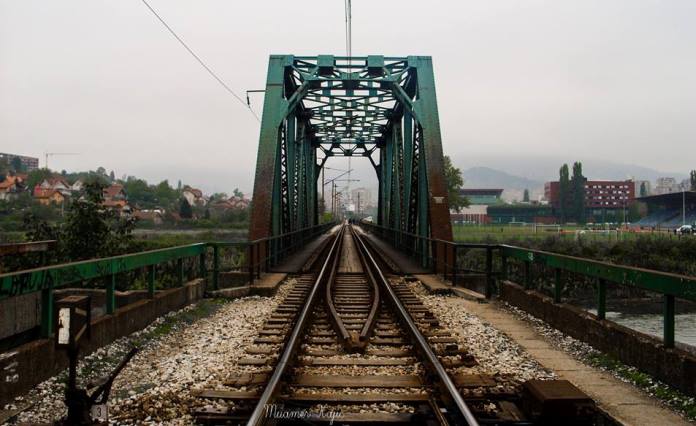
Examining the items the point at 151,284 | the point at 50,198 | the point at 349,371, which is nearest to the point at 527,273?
the point at 349,371

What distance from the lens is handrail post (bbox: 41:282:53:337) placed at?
4.88 metres

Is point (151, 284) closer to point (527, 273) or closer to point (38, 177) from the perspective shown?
point (527, 273)

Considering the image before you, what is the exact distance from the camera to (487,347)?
6277mm

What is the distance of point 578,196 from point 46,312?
4517 inches

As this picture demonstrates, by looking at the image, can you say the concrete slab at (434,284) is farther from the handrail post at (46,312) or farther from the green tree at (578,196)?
the green tree at (578,196)

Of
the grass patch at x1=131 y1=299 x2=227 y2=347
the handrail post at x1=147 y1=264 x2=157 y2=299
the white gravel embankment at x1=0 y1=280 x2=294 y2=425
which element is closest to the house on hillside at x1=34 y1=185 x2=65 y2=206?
the grass patch at x1=131 y1=299 x2=227 y2=347

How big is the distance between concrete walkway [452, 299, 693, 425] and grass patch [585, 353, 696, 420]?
0.36 feet

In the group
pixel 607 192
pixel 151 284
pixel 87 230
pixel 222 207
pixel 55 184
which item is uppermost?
pixel 607 192

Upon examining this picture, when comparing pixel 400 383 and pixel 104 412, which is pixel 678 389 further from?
pixel 104 412

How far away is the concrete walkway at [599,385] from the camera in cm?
402

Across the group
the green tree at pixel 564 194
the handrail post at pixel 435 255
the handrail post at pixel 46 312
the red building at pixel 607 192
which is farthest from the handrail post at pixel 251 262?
the red building at pixel 607 192

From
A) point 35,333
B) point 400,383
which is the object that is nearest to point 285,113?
point 35,333

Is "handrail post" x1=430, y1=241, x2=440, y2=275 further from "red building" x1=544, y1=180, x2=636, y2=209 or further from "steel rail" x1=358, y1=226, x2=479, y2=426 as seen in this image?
"red building" x1=544, y1=180, x2=636, y2=209

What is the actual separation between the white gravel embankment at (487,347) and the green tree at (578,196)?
108469 millimetres
